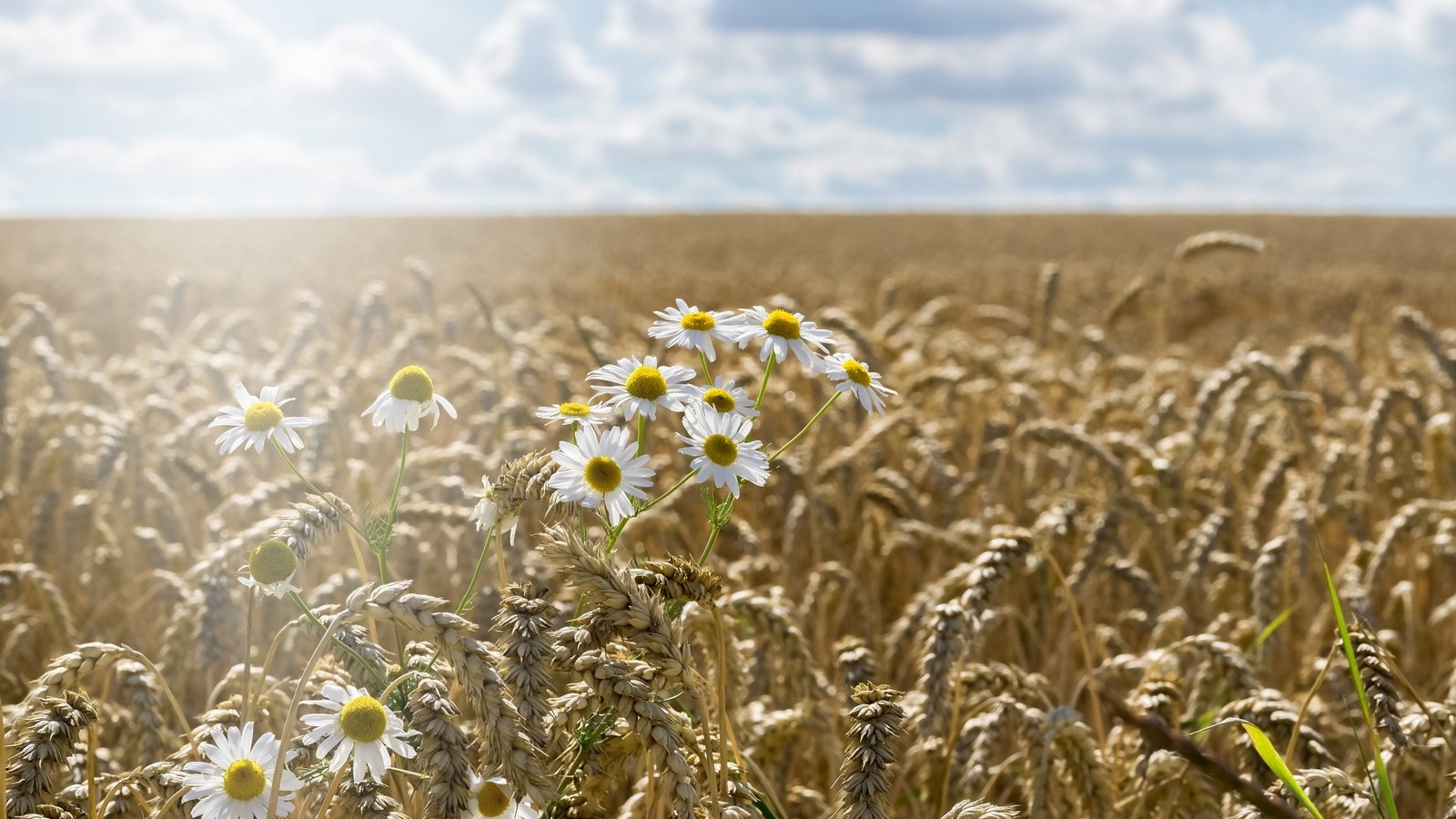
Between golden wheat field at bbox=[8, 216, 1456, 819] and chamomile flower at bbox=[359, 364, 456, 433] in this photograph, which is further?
chamomile flower at bbox=[359, 364, 456, 433]

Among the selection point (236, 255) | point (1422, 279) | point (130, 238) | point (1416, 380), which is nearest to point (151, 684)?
point (1416, 380)

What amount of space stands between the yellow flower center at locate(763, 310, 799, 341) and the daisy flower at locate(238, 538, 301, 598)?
77cm

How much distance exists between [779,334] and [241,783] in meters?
0.98

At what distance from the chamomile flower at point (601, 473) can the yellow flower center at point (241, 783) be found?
548mm

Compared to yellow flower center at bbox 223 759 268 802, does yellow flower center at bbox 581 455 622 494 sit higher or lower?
higher

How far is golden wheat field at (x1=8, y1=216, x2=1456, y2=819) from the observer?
1340mm

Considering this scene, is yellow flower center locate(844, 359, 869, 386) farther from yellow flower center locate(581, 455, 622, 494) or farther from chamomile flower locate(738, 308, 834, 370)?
yellow flower center locate(581, 455, 622, 494)

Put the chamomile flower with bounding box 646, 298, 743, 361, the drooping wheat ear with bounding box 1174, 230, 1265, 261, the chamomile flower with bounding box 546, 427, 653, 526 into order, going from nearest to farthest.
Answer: the chamomile flower with bounding box 546, 427, 653, 526 → the chamomile flower with bounding box 646, 298, 743, 361 → the drooping wheat ear with bounding box 1174, 230, 1265, 261

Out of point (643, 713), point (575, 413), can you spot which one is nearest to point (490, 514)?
point (575, 413)

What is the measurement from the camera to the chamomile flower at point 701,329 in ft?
5.34

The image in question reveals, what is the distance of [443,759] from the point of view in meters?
1.14

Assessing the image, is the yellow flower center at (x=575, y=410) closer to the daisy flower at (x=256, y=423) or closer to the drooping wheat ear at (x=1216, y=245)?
the daisy flower at (x=256, y=423)

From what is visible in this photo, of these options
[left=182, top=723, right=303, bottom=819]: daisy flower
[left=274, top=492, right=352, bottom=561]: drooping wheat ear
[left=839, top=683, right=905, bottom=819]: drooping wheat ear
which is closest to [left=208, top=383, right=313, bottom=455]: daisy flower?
[left=274, top=492, right=352, bottom=561]: drooping wheat ear

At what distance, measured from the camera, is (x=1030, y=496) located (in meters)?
4.99
